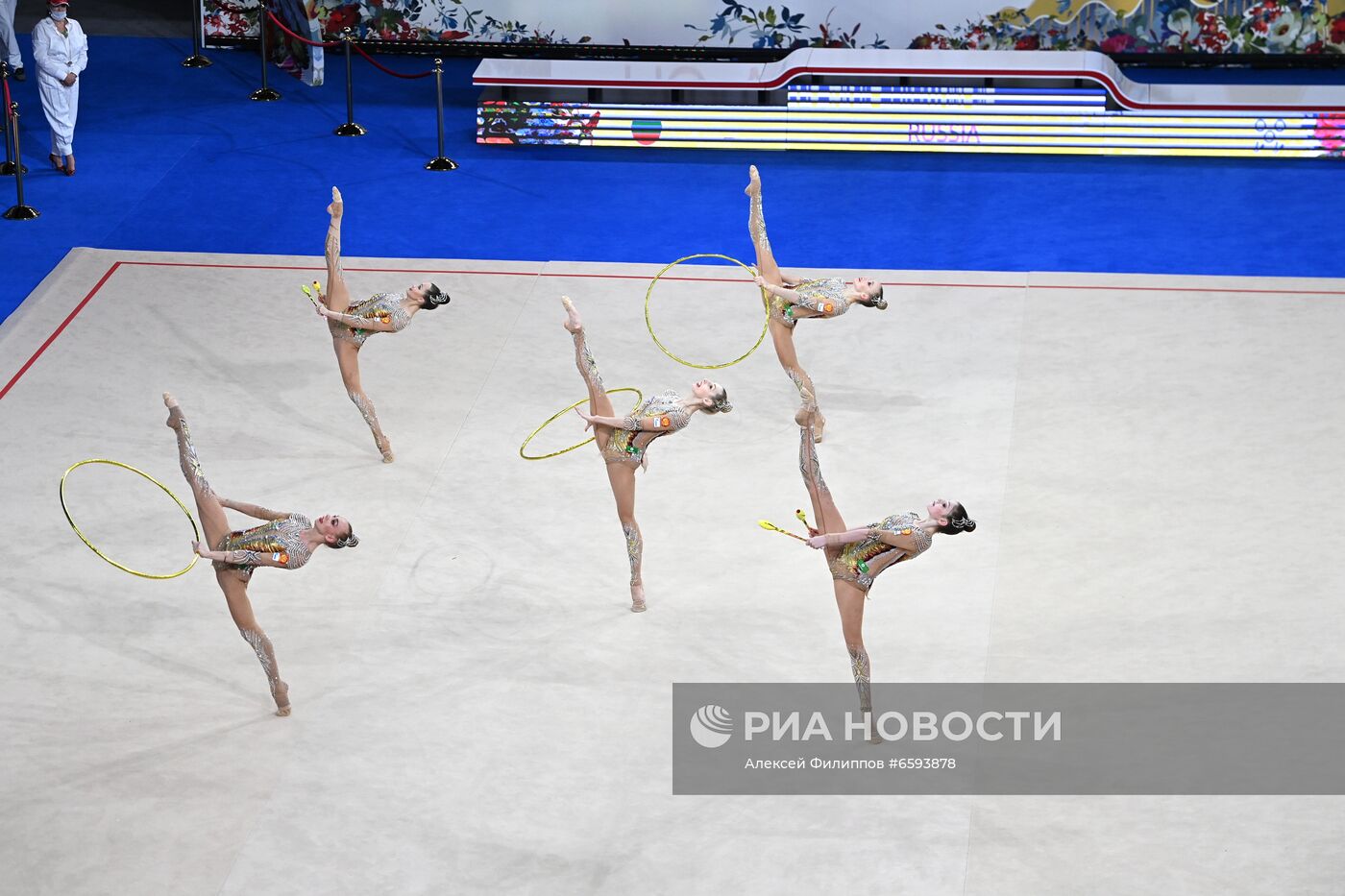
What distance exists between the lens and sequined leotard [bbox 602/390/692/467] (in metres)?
8.63

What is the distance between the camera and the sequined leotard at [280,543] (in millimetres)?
7801

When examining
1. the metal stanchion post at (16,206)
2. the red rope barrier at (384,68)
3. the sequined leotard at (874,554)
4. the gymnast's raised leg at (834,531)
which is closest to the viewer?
the sequined leotard at (874,554)

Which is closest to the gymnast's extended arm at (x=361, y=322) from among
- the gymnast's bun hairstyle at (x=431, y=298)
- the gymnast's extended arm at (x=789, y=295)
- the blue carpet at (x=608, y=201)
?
the gymnast's bun hairstyle at (x=431, y=298)

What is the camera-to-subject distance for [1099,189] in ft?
48.8

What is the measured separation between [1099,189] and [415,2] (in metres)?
7.25

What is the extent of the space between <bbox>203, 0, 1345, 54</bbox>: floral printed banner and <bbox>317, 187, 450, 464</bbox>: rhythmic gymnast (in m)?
7.84

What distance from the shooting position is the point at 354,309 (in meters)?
10.2

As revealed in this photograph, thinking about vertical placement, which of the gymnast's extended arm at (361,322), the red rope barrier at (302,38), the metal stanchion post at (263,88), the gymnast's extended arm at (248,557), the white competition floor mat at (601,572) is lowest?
the white competition floor mat at (601,572)

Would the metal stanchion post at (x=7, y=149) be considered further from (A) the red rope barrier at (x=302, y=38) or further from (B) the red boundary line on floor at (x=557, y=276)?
(A) the red rope barrier at (x=302, y=38)

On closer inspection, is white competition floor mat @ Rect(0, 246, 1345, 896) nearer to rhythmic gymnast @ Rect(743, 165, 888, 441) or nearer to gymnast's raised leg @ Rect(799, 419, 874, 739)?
rhythmic gymnast @ Rect(743, 165, 888, 441)

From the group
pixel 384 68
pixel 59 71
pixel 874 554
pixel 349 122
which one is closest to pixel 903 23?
pixel 384 68

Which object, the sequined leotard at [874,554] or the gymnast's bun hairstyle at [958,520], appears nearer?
the gymnast's bun hairstyle at [958,520]

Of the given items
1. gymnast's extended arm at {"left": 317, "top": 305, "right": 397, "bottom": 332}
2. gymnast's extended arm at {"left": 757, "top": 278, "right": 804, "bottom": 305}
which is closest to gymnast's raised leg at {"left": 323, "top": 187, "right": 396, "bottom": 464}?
gymnast's extended arm at {"left": 317, "top": 305, "right": 397, "bottom": 332}

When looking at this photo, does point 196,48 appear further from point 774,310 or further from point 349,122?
point 774,310
